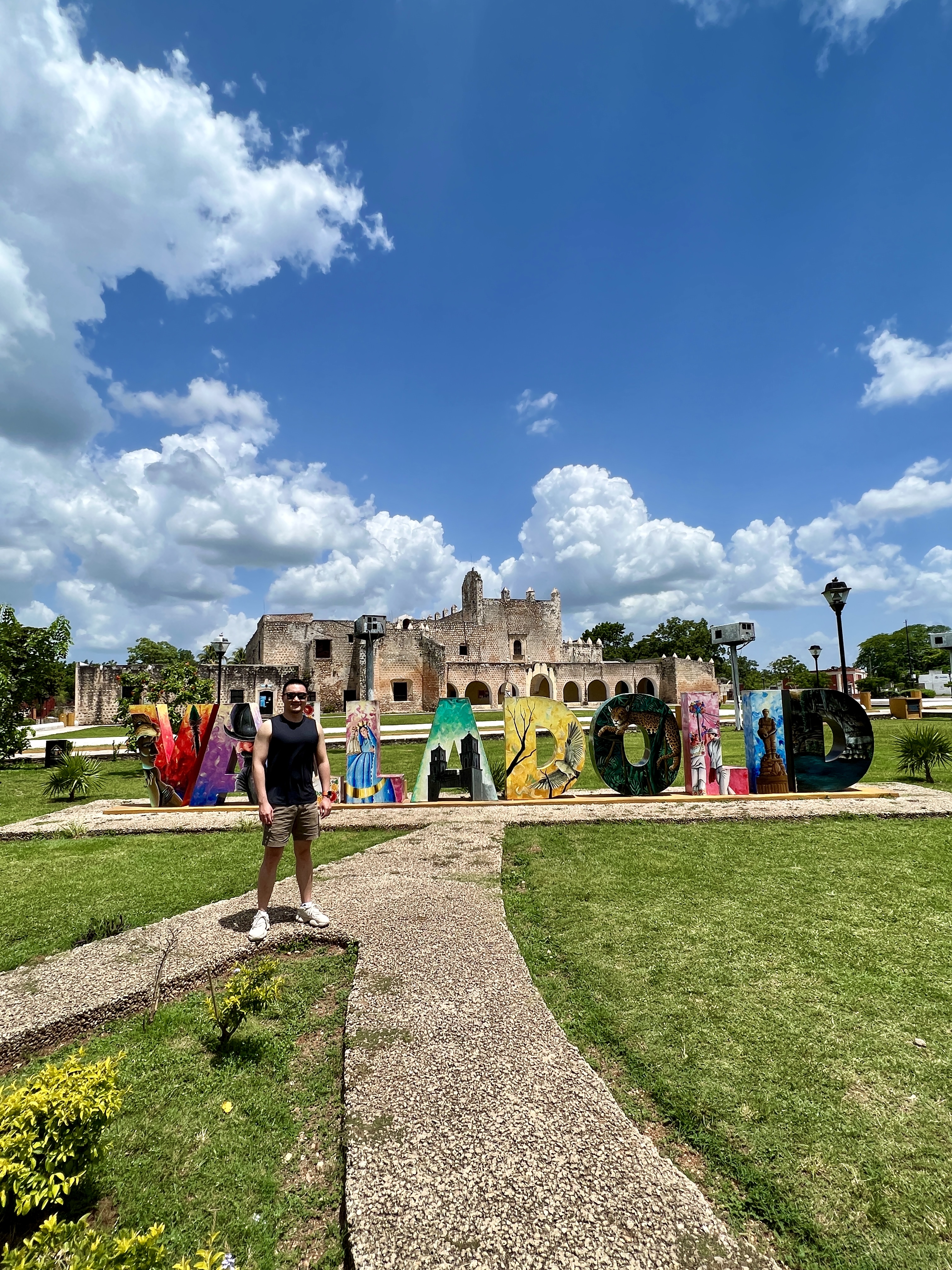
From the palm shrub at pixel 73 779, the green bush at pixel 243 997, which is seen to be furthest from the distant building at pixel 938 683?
the green bush at pixel 243 997

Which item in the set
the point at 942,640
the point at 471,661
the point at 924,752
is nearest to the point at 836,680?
the point at 942,640

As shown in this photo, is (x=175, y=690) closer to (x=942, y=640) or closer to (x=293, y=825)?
(x=293, y=825)

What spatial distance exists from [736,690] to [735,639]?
1.93 m

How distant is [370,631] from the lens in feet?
42.9

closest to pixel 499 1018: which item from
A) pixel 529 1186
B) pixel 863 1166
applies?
pixel 529 1186

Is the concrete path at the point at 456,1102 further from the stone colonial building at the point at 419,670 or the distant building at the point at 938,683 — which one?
the distant building at the point at 938,683

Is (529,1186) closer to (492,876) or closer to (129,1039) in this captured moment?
(129,1039)

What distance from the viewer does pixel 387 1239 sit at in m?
1.79

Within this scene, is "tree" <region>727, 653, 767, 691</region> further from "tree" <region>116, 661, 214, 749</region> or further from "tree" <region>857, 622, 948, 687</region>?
"tree" <region>116, 661, 214, 749</region>

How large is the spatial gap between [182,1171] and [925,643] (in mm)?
83014

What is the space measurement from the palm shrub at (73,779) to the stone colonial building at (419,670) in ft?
60.0

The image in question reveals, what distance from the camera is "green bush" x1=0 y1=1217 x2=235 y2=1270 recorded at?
57.1 inches

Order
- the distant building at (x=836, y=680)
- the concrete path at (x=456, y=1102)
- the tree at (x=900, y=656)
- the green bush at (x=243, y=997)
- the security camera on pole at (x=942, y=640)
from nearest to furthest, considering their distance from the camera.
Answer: the concrete path at (x=456, y=1102), the green bush at (x=243, y=997), the security camera on pole at (x=942, y=640), the distant building at (x=836, y=680), the tree at (x=900, y=656)

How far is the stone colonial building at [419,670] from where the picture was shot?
102 feet
